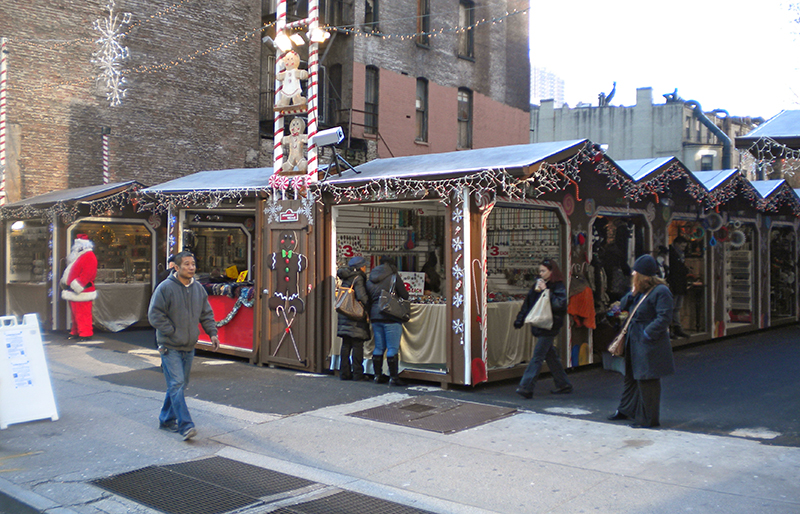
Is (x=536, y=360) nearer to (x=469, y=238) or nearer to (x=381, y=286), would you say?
(x=469, y=238)

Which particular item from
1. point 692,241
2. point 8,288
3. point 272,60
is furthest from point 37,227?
point 692,241

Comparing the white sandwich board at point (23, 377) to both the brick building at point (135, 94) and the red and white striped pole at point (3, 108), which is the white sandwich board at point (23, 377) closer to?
the red and white striped pole at point (3, 108)

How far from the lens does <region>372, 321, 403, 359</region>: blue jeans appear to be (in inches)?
384

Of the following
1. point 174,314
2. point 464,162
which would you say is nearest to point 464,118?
point 464,162

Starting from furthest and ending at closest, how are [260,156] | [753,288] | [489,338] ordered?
[260,156] < [753,288] < [489,338]

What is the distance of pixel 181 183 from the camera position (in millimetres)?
13180

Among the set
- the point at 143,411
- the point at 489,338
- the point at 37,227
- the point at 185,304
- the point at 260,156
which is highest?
the point at 260,156

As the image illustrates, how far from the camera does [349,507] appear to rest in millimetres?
5262

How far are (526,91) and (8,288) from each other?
21.5 meters

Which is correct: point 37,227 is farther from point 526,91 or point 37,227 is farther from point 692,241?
point 526,91

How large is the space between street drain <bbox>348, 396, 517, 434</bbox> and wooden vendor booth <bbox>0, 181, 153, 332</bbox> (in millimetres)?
8540

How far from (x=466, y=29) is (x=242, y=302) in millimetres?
19246

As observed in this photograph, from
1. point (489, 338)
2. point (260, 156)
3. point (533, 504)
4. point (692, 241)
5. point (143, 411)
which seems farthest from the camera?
point (260, 156)

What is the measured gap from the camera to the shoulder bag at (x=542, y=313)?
8.73 metres
